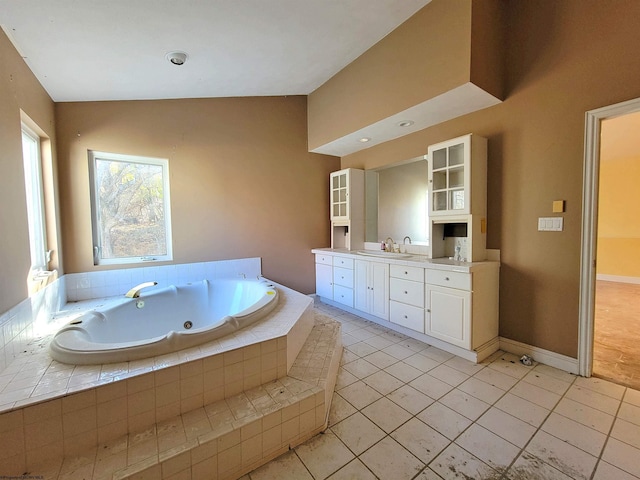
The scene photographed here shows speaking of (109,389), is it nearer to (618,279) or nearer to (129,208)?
(129,208)

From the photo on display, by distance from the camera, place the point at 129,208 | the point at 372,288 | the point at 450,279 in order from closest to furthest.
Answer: the point at 450,279 < the point at 129,208 < the point at 372,288

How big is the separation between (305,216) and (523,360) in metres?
2.79

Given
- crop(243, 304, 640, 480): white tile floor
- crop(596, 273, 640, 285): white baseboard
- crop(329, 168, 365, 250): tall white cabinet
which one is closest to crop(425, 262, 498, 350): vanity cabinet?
crop(243, 304, 640, 480): white tile floor

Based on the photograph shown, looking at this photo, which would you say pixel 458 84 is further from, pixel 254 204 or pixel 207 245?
pixel 207 245

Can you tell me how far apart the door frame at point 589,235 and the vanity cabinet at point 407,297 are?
3.67ft

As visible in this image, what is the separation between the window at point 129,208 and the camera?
2740 millimetres

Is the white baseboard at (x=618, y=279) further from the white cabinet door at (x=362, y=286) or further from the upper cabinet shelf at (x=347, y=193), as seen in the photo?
the white cabinet door at (x=362, y=286)

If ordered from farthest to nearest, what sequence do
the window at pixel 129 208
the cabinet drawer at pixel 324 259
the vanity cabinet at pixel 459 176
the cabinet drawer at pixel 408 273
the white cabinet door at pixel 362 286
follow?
the cabinet drawer at pixel 324 259
the white cabinet door at pixel 362 286
the window at pixel 129 208
the cabinet drawer at pixel 408 273
the vanity cabinet at pixel 459 176

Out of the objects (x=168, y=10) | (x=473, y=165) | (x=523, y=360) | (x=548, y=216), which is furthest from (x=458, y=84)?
(x=523, y=360)

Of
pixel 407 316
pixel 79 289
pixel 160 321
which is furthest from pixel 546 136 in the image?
pixel 79 289

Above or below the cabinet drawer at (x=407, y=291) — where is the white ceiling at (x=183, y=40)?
above

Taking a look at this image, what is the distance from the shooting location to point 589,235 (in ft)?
6.42

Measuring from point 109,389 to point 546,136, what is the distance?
3.23 metres

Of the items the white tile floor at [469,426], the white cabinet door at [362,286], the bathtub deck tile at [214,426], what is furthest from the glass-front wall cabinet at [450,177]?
the bathtub deck tile at [214,426]
